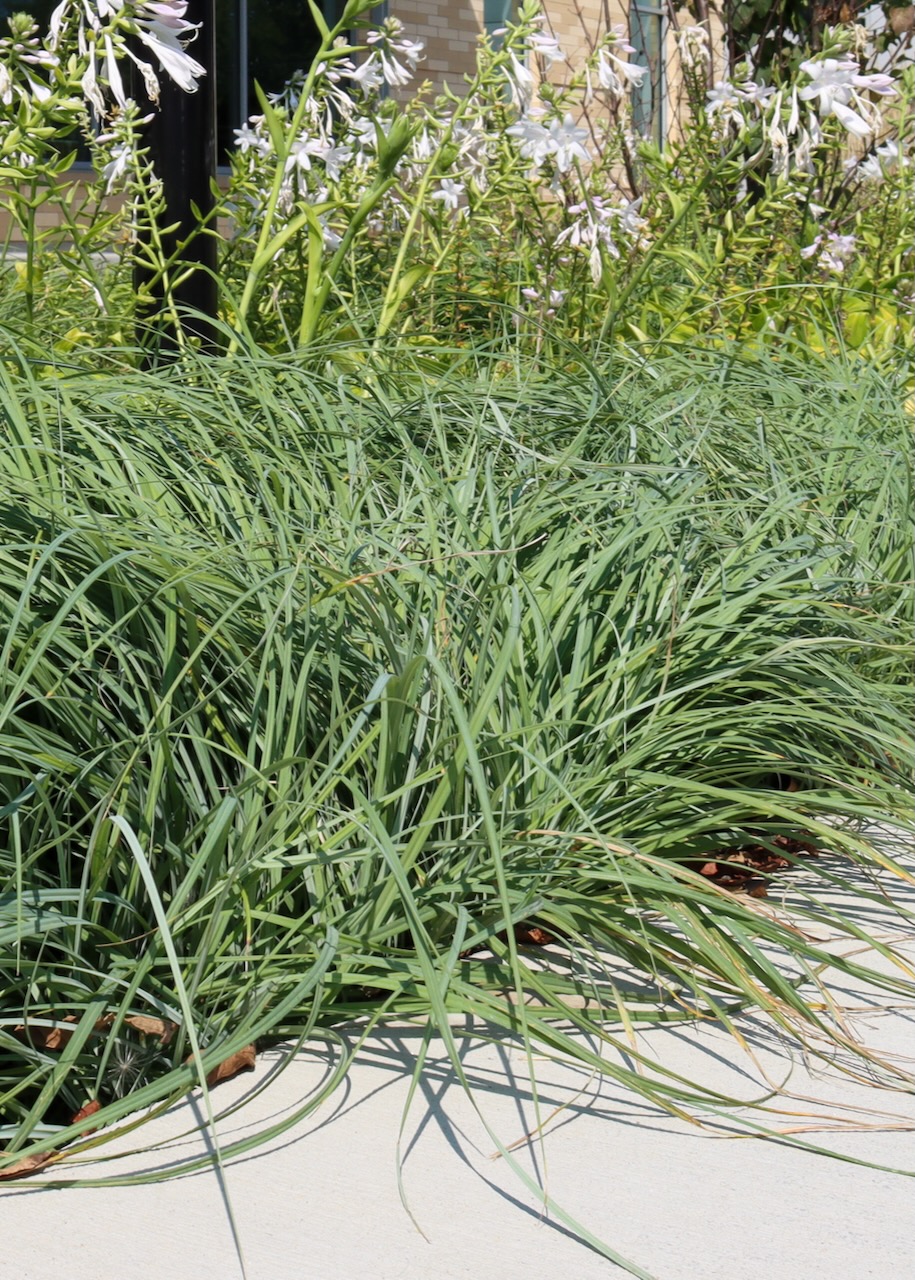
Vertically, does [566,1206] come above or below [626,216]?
below

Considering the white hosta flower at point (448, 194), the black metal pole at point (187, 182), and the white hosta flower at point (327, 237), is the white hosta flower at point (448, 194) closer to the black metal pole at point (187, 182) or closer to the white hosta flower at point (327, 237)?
the white hosta flower at point (327, 237)

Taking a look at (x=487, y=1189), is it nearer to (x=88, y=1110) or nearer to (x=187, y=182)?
(x=88, y=1110)

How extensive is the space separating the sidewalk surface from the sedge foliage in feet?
0.24

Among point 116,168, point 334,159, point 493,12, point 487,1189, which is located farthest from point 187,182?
point 493,12

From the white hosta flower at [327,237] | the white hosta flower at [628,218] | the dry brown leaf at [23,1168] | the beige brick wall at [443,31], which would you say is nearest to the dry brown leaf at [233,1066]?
the dry brown leaf at [23,1168]

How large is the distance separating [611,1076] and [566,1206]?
31 centimetres

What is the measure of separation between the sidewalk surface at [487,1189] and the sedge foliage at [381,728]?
0.07 metres

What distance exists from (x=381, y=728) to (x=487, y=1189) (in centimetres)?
69

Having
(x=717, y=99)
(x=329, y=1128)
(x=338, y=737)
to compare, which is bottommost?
(x=329, y=1128)

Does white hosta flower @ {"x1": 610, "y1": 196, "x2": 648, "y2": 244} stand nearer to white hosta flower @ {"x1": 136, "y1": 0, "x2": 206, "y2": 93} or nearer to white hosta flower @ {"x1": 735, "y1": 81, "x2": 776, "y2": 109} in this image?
white hosta flower @ {"x1": 735, "y1": 81, "x2": 776, "y2": 109}

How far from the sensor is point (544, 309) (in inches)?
184

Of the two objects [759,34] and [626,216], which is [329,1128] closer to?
[626,216]

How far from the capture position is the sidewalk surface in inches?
58.2

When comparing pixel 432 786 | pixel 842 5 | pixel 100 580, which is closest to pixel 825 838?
pixel 432 786
